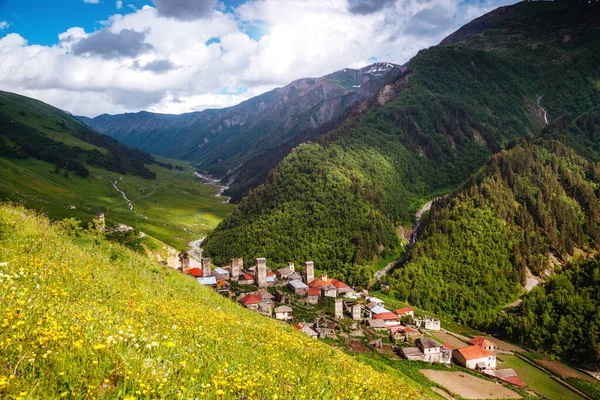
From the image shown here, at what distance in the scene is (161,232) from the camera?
119 meters

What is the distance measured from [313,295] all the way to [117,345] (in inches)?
2484

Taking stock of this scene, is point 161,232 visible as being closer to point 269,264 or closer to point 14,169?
point 269,264

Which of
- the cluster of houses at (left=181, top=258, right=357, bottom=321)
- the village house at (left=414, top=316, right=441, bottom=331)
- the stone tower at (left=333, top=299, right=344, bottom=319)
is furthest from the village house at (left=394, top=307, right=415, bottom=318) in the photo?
the stone tower at (left=333, top=299, right=344, bottom=319)

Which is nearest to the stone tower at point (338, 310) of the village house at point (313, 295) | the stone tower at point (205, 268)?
the village house at point (313, 295)

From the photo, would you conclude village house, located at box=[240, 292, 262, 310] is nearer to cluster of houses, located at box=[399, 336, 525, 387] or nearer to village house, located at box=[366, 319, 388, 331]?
village house, located at box=[366, 319, 388, 331]

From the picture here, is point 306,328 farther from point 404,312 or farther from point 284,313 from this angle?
point 404,312

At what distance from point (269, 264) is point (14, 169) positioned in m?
105

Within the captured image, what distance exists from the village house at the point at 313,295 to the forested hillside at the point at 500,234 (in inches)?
1196

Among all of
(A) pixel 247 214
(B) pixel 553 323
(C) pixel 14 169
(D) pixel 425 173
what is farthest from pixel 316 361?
(D) pixel 425 173

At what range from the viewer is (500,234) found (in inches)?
4178

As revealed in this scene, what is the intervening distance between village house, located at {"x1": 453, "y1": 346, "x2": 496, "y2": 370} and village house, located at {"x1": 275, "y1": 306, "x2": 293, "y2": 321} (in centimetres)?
2658

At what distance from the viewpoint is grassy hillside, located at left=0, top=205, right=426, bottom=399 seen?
6.64m

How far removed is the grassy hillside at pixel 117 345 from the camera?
21.8 ft

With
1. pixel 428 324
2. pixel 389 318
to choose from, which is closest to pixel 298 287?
pixel 389 318
